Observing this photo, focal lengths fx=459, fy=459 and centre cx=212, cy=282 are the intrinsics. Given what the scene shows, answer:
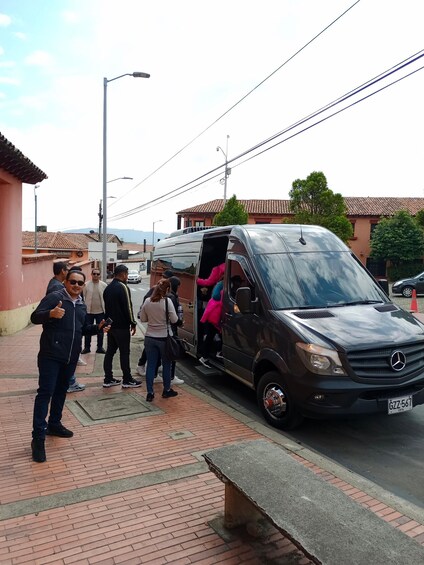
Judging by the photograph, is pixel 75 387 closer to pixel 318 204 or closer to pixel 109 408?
pixel 109 408

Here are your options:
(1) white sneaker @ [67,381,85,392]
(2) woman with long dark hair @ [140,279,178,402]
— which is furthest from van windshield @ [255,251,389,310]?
(1) white sneaker @ [67,381,85,392]

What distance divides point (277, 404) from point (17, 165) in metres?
8.68

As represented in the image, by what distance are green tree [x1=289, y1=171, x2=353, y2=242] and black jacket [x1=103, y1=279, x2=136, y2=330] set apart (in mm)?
30086

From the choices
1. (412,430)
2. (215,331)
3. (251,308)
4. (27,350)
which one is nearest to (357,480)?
(412,430)

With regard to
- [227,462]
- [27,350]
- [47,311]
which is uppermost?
[47,311]

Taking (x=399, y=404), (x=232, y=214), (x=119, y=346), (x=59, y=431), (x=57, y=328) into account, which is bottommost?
A: (x=59, y=431)

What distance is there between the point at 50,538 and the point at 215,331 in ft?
15.9

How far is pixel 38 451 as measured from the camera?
4.19 metres

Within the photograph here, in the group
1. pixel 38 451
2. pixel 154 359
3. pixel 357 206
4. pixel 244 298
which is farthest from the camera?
pixel 357 206

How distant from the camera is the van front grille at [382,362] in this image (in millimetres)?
4629

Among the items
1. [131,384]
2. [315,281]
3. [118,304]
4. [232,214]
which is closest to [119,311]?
[118,304]

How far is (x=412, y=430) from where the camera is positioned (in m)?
5.28

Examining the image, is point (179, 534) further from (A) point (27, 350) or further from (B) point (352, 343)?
(A) point (27, 350)

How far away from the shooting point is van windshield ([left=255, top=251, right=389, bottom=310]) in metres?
5.52
